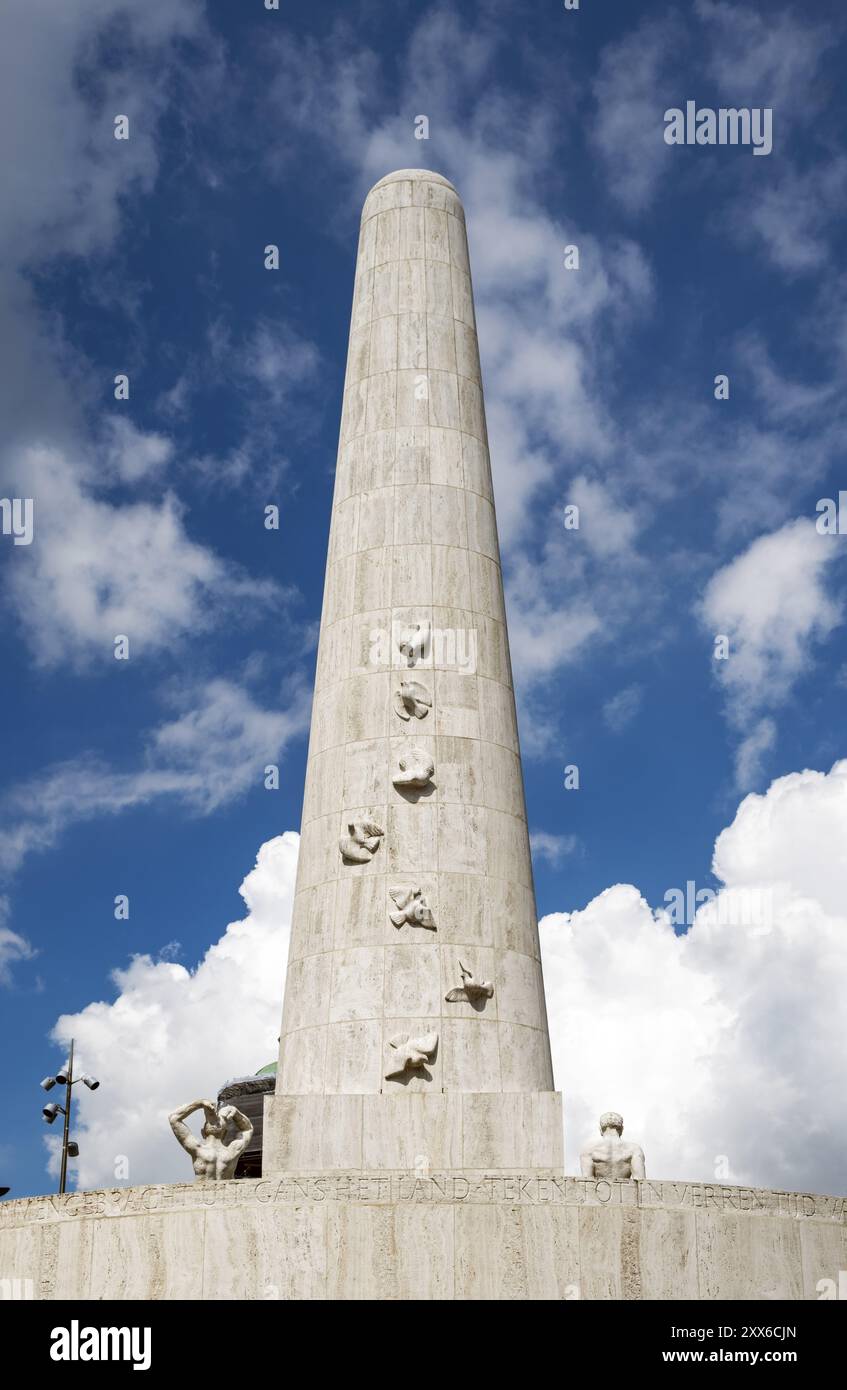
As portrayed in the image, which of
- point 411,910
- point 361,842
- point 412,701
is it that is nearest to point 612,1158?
point 411,910

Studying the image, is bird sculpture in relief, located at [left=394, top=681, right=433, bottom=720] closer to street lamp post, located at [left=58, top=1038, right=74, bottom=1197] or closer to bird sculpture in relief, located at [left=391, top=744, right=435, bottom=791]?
bird sculpture in relief, located at [left=391, top=744, right=435, bottom=791]

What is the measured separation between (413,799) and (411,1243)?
8.03 m

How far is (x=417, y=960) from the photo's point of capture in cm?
2183

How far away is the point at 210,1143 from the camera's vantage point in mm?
19828

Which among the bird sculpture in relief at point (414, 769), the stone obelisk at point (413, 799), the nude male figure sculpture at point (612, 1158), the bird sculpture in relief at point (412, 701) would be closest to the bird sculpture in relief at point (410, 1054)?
the stone obelisk at point (413, 799)

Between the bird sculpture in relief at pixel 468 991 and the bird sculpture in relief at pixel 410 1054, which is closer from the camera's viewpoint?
the bird sculpture in relief at pixel 410 1054

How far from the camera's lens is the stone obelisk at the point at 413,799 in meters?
21.0

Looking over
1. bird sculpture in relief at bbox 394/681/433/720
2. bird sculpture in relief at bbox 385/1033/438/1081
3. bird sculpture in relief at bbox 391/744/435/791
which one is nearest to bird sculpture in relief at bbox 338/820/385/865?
bird sculpture in relief at bbox 391/744/435/791

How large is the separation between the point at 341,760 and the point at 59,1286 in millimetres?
9497

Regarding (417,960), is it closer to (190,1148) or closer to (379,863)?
(379,863)

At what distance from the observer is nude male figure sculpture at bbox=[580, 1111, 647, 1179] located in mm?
18984

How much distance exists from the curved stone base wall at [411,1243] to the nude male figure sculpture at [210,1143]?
244 cm

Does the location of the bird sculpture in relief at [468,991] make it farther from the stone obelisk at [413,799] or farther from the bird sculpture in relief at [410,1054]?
the bird sculpture in relief at [410,1054]
